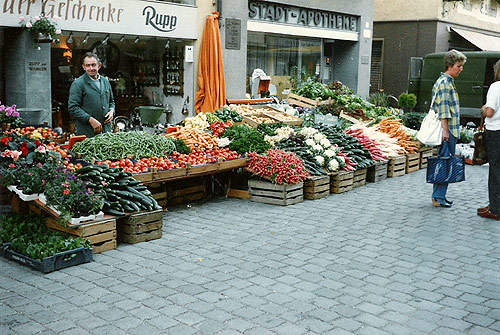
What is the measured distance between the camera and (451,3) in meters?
24.0

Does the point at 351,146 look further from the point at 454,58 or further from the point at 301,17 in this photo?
the point at 301,17

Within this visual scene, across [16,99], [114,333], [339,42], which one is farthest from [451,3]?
[114,333]

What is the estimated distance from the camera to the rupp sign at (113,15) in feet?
31.8

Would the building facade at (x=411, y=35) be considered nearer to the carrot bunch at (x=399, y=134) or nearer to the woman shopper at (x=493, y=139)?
the carrot bunch at (x=399, y=134)

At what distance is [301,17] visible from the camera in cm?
1647

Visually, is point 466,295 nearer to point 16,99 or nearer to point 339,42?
point 16,99

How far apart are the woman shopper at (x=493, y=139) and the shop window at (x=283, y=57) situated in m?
8.24

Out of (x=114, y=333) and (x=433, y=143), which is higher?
(x=433, y=143)

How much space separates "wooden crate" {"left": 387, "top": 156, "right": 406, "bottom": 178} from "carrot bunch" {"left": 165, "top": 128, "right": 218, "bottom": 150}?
3882mm

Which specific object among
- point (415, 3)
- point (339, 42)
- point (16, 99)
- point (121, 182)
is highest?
point (415, 3)

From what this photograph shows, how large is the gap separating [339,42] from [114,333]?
16.5 meters

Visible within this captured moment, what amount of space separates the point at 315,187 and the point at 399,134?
3.99m

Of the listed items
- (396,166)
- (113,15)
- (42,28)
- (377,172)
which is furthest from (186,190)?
(396,166)

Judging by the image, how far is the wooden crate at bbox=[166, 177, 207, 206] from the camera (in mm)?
8453
